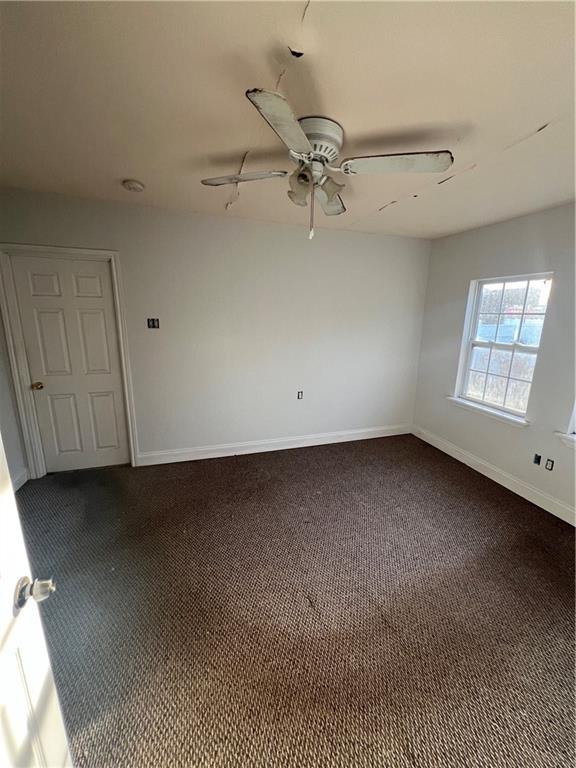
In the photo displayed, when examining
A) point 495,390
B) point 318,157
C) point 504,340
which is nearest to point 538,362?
point 504,340

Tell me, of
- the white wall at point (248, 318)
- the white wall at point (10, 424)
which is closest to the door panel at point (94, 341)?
the white wall at point (248, 318)

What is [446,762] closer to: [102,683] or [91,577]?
[102,683]

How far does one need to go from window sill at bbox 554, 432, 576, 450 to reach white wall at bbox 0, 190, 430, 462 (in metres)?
1.71

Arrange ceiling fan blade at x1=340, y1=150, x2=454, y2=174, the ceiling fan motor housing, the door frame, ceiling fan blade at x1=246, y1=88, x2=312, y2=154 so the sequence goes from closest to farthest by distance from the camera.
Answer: ceiling fan blade at x1=246, y1=88, x2=312, y2=154 → ceiling fan blade at x1=340, y1=150, x2=454, y2=174 → the ceiling fan motor housing → the door frame

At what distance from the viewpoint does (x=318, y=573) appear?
194 centimetres

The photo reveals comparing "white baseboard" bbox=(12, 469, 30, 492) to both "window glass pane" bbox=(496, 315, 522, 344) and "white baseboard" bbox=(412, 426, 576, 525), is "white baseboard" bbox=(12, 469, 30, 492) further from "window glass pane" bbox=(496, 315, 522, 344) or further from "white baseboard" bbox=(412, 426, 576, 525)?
"window glass pane" bbox=(496, 315, 522, 344)

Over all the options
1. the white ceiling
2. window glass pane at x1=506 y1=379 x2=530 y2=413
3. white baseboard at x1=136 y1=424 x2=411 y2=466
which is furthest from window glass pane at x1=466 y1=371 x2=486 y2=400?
the white ceiling

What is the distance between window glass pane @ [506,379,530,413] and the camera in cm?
284

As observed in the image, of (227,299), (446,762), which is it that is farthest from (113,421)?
(446,762)

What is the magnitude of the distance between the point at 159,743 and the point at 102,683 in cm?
37

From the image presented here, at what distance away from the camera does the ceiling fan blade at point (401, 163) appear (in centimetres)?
132

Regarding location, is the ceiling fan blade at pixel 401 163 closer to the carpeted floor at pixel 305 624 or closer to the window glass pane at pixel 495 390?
the carpeted floor at pixel 305 624

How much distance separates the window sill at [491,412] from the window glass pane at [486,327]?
691 millimetres

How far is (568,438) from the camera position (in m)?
2.45
